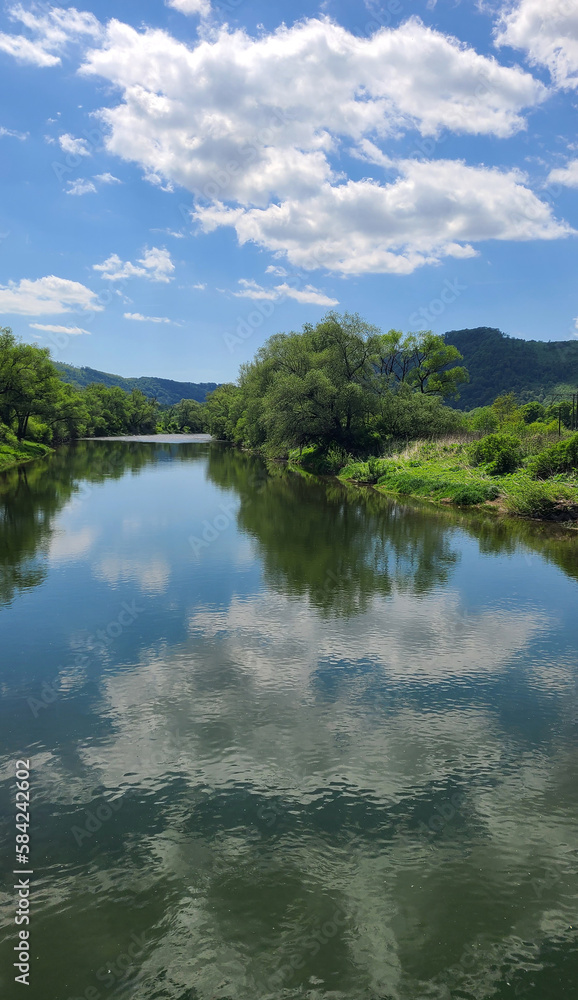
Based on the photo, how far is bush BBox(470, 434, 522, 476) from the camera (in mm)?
33344

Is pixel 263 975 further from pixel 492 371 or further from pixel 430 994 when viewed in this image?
pixel 492 371

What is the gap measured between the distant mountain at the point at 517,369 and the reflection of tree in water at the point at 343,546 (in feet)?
467

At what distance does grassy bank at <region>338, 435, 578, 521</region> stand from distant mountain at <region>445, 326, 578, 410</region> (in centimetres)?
12731

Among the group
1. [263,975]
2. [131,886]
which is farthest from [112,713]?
[263,975]

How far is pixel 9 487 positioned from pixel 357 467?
25565 mm

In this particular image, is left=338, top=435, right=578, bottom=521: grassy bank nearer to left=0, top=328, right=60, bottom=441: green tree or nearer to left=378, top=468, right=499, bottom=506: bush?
left=378, top=468, right=499, bottom=506: bush

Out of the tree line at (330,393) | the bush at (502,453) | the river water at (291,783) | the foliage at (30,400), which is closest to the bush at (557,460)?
the bush at (502,453)

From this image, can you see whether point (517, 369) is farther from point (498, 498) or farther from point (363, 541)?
point (363, 541)

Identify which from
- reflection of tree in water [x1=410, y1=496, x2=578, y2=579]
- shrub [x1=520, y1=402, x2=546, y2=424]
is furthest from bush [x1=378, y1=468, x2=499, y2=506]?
shrub [x1=520, y1=402, x2=546, y2=424]

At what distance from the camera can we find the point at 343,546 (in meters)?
20.4

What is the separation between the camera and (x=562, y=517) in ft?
86.3

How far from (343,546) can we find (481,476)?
1647 cm

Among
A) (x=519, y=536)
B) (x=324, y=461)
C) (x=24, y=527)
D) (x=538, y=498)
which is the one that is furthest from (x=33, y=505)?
(x=324, y=461)

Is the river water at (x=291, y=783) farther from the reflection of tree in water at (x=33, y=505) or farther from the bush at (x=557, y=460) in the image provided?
the bush at (x=557, y=460)
